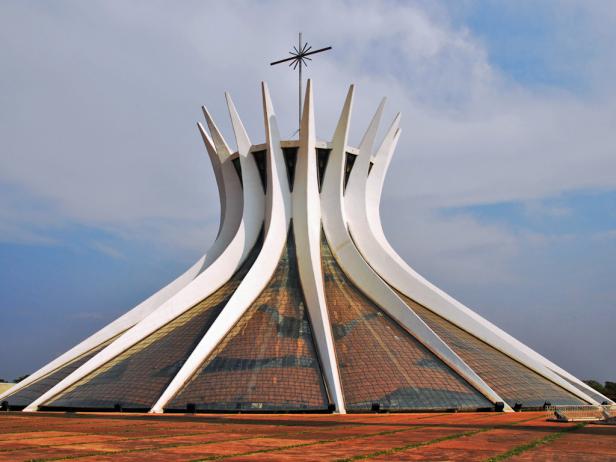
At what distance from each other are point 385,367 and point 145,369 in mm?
9136

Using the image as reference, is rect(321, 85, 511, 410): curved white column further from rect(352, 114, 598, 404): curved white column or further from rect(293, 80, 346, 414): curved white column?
rect(352, 114, 598, 404): curved white column

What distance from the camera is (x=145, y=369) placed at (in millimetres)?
22281

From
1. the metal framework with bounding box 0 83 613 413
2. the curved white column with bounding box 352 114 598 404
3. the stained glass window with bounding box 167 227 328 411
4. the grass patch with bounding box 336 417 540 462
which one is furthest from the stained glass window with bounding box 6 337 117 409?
the grass patch with bounding box 336 417 540 462

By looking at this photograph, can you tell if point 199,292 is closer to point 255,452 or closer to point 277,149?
point 277,149

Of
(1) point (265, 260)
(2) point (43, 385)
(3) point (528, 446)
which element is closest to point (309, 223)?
(1) point (265, 260)

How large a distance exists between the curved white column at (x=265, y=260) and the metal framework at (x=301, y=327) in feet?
0.24

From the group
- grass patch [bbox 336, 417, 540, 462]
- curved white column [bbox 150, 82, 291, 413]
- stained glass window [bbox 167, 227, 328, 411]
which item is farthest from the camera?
curved white column [bbox 150, 82, 291, 413]

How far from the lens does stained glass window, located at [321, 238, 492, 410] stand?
20484 millimetres

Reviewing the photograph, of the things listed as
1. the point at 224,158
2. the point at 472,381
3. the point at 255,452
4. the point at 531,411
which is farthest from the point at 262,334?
the point at 255,452

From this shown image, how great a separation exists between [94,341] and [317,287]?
10.8 metres

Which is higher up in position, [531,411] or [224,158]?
[224,158]

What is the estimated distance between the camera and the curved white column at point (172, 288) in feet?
84.2

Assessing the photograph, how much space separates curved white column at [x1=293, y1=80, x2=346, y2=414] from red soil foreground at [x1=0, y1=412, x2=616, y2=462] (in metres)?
11.2

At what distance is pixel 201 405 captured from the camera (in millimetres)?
19938
